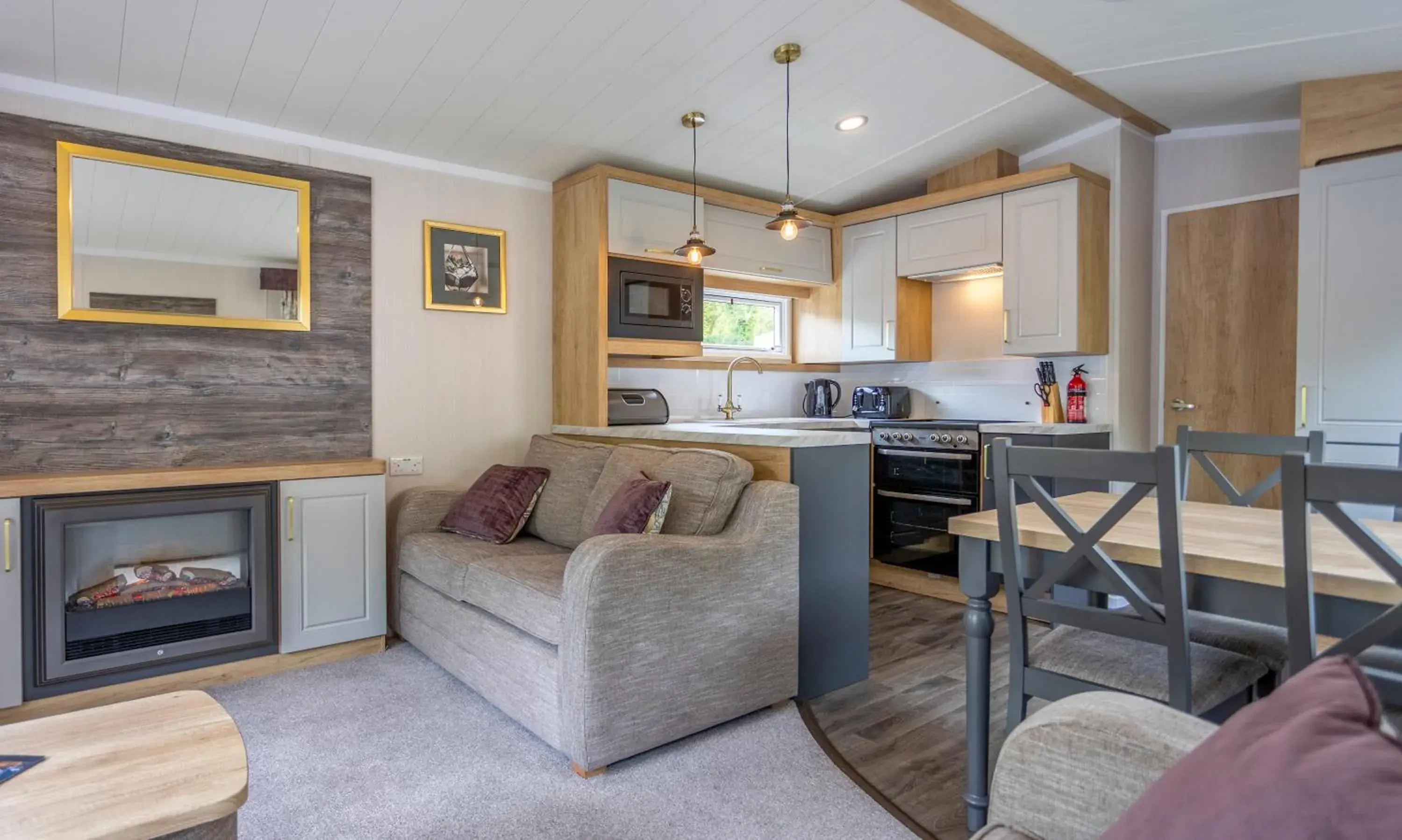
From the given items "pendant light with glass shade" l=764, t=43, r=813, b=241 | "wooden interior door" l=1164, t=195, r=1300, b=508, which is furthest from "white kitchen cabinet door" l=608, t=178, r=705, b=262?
"wooden interior door" l=1164, t=195, r=1300, b=508

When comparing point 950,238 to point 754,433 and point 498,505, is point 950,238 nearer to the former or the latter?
point 754,433

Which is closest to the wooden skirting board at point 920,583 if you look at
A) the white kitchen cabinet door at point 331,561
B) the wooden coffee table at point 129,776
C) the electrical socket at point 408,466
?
the electrical socket at point 408,466

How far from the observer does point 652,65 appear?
300 centimetres

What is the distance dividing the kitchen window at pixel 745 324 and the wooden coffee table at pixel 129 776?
11.3ft

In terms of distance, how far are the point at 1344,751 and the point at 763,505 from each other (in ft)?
6.55

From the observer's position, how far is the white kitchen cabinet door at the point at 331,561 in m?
3.06

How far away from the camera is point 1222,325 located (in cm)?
388

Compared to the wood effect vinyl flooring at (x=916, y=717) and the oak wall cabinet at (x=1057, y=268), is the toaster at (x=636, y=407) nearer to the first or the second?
the wood effect vinyl flooring at (x=916, y=717)

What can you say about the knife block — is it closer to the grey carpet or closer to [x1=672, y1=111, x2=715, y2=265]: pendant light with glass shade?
[x1=672, y1=111, x2=715, y2=265]: pendant light with glass shade

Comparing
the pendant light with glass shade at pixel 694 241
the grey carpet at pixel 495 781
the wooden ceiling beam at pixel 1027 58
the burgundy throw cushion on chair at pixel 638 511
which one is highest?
the wooden ceiling beam at pixel 1027 58

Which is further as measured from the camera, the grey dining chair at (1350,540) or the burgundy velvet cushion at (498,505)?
the burgundy velvet cushion at (498,505)

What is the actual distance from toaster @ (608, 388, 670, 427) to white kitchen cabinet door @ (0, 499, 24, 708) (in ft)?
7.59

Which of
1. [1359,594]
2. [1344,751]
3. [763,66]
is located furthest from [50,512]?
[1359,594]

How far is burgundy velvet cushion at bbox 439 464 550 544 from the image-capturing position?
10.6ft
